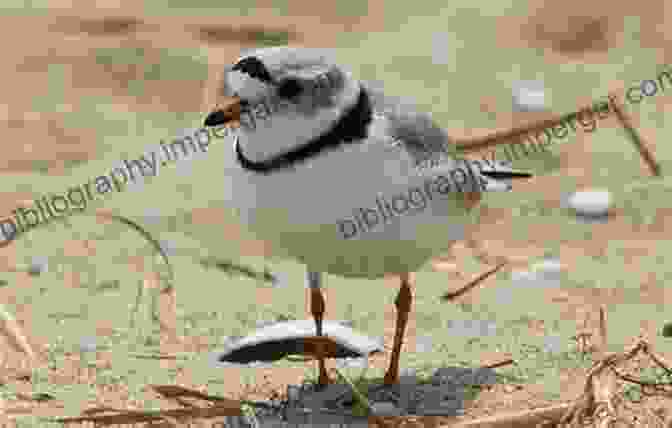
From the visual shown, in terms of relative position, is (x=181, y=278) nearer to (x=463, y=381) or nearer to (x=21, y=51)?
(x=463, y=381)

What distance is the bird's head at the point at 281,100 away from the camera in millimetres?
3043

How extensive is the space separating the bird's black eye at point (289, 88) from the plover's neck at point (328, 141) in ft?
0.43

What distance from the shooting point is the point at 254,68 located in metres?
3.08

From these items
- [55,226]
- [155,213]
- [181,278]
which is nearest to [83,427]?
[181,278]

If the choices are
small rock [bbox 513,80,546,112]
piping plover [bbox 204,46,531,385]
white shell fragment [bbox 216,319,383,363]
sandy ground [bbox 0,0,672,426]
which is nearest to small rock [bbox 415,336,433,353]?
sandy ground [bbox 0,0,672,426]

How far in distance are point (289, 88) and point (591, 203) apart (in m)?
3.45

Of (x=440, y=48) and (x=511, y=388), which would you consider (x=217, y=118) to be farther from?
(x=440, y=48)

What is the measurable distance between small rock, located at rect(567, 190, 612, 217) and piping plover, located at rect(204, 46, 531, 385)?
9.85 ft

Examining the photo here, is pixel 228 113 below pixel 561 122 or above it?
above

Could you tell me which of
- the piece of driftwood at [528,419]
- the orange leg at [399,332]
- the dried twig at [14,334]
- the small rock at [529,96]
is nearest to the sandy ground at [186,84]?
the dried twig at [14,334]

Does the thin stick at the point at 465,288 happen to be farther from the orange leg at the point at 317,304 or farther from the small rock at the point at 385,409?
the small rock at the point at 385,409

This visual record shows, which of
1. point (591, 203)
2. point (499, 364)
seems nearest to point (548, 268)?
point (591, 203)

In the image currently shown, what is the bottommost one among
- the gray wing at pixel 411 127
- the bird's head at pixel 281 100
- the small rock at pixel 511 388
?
the small rock at pixel 511 388

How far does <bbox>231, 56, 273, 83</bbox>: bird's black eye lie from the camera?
10.1 ft
